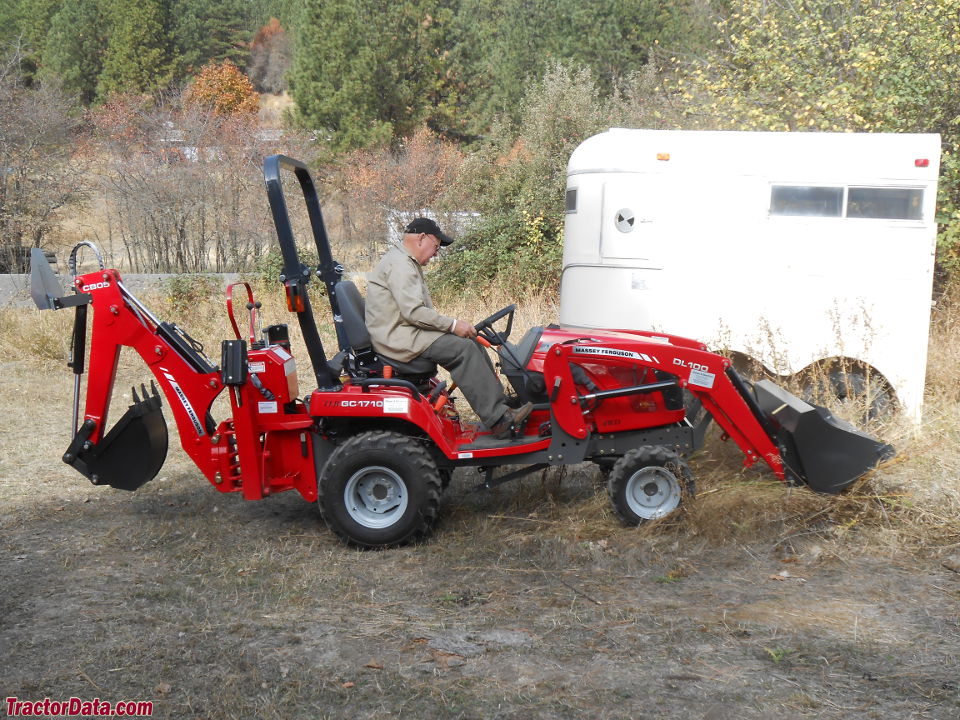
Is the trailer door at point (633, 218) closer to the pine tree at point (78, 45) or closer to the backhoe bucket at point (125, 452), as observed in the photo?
the backhoe bucket at point (125, 452)

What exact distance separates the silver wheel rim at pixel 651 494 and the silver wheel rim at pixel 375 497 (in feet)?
4.17

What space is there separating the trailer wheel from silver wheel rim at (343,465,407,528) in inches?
46.4

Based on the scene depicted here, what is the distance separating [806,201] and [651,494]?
392cm

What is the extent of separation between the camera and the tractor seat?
550 centimetres

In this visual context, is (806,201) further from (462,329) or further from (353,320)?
(353,320)

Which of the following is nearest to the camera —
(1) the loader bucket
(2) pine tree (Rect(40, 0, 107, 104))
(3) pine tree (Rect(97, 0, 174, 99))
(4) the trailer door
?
(1) the loader bucket

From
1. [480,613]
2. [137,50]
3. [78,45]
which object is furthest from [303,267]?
[78,45]

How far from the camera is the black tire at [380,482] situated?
516 centimetres

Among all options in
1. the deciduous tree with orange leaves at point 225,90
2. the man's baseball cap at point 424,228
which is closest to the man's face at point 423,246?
the man's baseball cap at point 424,228

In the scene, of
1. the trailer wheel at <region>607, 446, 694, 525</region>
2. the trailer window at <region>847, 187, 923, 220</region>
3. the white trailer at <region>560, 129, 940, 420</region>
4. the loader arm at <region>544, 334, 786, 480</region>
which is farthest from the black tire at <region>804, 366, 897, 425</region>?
the trailer wheel at <region>607, 446, 694, 525</region>

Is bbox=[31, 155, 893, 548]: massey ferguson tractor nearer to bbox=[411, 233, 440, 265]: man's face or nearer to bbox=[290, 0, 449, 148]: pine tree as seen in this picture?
bbox=[411, 233, 440, 265]: man's face

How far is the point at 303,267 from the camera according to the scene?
5402 millimetres

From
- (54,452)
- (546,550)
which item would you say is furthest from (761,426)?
(54,452)

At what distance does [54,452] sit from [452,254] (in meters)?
8.69
